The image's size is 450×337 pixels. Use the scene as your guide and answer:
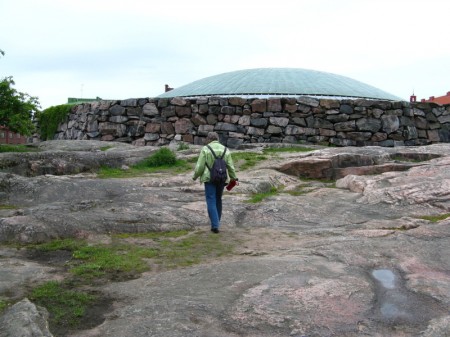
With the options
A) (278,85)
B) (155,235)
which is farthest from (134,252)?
(278,85)

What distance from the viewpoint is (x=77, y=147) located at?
12453 mm

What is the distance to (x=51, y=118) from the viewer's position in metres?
17.5

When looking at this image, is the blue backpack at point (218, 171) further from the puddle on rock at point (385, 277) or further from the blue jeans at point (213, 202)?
the puddle on rock at point (385, 277)

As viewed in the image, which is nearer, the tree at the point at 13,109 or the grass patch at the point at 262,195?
the grass patch at the point at 262,195

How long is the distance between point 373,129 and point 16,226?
36.2 ft

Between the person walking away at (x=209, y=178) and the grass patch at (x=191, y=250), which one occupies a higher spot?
the person walking away at (x=209, y=178)

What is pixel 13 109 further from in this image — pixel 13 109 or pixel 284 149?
pixel 284 149

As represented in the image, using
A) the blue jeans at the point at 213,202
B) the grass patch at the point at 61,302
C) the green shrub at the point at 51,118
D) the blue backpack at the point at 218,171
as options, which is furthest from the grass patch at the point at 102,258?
the green shrub at the point at 51,118

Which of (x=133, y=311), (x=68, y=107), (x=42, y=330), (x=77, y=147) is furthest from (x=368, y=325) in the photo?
(x=68, y=107)

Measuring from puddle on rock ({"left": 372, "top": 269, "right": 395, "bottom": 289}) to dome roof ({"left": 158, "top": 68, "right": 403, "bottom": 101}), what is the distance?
603 inches

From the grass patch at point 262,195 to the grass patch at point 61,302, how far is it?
12.6 feet

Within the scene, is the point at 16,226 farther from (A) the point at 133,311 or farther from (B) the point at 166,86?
(B) the point at 166,86

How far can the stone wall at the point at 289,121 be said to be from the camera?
1390 centimetres

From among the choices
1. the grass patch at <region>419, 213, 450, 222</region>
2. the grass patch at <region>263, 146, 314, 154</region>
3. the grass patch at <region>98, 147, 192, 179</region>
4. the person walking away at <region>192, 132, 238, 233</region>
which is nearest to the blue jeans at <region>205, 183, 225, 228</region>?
the person walking away at <region>192, 132, 238, 233</region>
